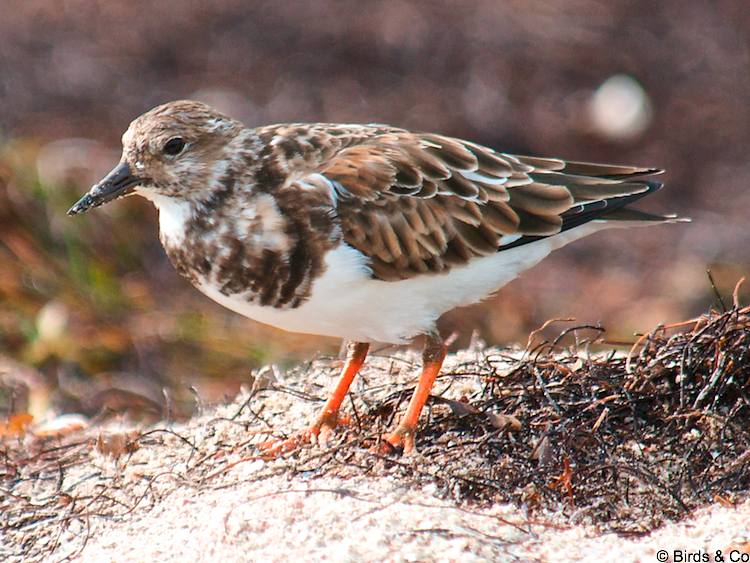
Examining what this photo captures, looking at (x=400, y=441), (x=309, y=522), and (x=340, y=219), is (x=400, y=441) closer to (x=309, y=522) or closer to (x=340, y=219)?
(x=309, y=522)

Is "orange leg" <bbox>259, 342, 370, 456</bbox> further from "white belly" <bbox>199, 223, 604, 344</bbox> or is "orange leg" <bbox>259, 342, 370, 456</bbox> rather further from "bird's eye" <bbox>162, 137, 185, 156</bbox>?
"bird's eye" <bbox>162, 137, 185, 156</bbox>

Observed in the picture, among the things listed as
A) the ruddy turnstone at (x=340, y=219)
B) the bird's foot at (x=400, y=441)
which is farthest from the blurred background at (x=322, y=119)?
the bird's foot at (x=400, y=441)

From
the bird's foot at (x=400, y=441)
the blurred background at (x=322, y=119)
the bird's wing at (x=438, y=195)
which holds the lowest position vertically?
the blurred background at (x=322, y=119)

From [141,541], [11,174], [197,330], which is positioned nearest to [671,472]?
[141,541]

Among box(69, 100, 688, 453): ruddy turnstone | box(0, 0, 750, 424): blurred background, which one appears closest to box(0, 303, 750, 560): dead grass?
box(69, 100, 688, 453): ruddy turnstone

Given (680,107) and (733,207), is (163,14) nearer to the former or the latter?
(680,107)

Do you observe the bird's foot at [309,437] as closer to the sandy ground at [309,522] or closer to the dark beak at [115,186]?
the sandy ground at [309,522]
